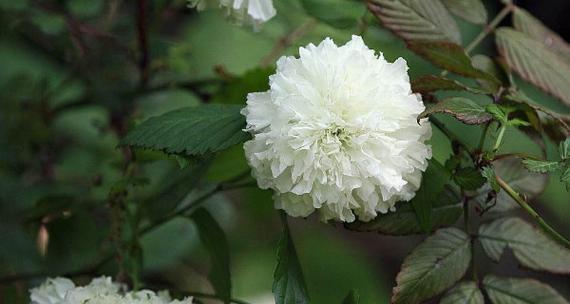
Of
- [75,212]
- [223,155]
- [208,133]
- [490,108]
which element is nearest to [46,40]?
[75,212]

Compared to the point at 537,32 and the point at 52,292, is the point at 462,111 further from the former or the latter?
the point at 52,292

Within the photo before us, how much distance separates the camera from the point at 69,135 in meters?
1.27

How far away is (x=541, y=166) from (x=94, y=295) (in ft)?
1.08

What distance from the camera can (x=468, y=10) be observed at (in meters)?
0.75

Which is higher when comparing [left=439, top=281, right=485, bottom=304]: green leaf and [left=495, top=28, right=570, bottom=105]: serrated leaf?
[left=495, top=28, right=570, bottom=105]: serrated leaf

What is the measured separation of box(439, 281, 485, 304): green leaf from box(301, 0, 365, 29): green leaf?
0.91 ft

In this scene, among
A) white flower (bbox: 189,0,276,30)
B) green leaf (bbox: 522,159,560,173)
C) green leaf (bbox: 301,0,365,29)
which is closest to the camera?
green leaf (bbox: 522,159,560,173)

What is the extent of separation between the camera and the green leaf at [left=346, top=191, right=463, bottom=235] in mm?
607

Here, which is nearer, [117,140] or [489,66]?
[489,66]

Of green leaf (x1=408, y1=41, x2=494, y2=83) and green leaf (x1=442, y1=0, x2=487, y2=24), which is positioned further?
green leaf (x1=442, y1=0, x2=487, y2=24)

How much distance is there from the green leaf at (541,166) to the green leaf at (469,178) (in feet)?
0.12

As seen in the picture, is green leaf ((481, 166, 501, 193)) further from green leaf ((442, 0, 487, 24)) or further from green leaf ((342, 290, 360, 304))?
green leaf ((442, 0, 487, 24))

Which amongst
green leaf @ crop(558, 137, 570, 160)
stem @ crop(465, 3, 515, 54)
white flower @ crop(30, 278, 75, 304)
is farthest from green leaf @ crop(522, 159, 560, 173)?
white flower @ crop(30, 278, 75, 304)

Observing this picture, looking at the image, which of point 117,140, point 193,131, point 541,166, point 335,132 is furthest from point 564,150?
point 117,140
